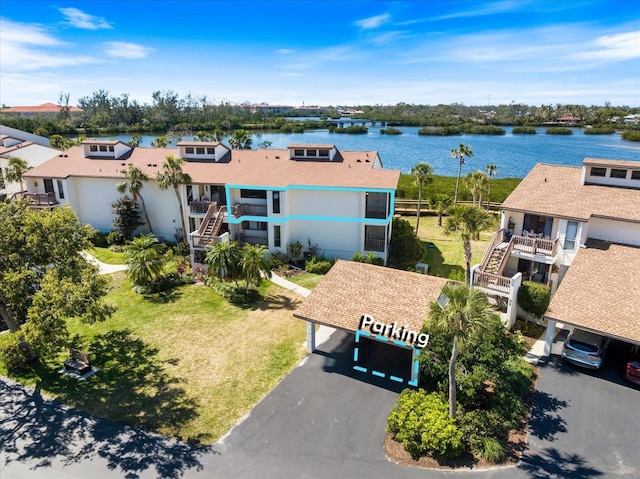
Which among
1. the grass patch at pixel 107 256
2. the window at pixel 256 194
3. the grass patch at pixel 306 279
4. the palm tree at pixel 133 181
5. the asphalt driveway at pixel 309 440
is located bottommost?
the asphalt driveway at pixel 309 440

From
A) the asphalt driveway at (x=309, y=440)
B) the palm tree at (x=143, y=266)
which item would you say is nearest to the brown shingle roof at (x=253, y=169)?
the palm tree at (x=143, y=266)

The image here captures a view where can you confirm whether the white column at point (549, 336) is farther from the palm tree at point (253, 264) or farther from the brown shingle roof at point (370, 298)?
the palm tree at point (253, 264)

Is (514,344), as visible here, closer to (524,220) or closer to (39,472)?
(524,220)

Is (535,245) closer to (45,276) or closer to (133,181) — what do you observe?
(45,276)

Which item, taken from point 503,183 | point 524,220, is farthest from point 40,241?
point 503,183

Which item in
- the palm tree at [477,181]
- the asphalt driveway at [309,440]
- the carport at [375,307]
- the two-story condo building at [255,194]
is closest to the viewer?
the asphalt driveway at [309,440]

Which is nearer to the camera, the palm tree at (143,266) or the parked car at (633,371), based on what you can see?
the parked car at (633,371)

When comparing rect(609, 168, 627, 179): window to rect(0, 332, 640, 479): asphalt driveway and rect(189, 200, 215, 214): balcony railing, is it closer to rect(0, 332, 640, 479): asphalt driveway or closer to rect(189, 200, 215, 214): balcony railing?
rect(0, 332, 640, 479): asphalt driveway
